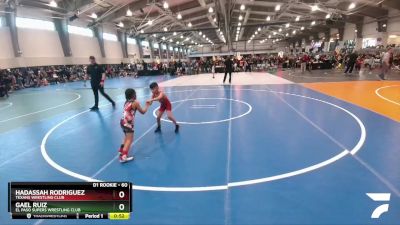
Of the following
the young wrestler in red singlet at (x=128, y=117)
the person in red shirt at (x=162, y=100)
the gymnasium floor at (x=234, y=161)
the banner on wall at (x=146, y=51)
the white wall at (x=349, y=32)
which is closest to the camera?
the gymnasium floor at (x=234, y=161)

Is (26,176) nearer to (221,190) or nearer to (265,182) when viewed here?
(221,190)

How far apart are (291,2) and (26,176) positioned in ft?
87.1

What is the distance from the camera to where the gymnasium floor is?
346 cm

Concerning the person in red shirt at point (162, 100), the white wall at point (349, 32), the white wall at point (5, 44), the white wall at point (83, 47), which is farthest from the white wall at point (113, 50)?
the white wall at point (349, 32)

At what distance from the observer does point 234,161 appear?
505 cm

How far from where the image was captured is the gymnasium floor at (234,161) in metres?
3.46

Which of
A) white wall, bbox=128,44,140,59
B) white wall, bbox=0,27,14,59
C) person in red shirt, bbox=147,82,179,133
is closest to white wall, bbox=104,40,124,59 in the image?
white wall, bbox=128,44,140,59

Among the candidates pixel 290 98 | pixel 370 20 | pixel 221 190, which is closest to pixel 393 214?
pixel 221 190
